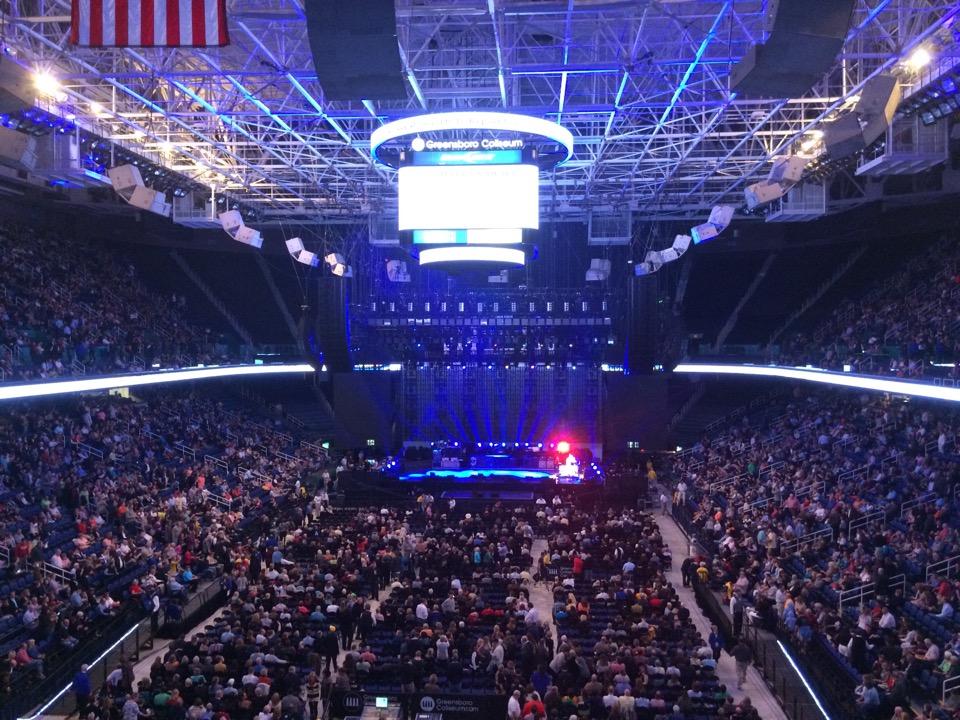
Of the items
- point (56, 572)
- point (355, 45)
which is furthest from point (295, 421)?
point (355, 45)

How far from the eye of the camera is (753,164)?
24.7 m

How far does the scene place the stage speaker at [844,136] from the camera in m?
14.0

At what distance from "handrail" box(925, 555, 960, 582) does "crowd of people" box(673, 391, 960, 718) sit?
0.03 metres

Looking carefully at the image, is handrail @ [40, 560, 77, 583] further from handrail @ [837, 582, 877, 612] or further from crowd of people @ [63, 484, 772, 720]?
handrail @ [837, 582, 877, 612]

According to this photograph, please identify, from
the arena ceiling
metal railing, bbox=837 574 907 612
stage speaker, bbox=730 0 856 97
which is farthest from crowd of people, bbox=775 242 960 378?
stage speaker, bbox=730 0 856 97

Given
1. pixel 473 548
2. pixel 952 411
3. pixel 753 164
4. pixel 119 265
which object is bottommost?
pixel 473 548

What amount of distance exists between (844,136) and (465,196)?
7503 mm

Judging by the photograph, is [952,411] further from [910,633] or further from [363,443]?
[363,443]

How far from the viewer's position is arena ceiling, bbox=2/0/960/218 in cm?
1420

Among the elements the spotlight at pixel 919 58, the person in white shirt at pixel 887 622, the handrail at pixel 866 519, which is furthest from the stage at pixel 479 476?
the spotlight at pixel 919 58

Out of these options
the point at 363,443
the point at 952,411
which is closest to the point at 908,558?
the point at 952,411

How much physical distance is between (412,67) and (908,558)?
12348 millimetres

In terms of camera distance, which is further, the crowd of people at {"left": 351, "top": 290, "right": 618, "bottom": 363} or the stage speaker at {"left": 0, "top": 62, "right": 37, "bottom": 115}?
the crowd of people at {"left": 351, "top": 290, "right": 618, "bottom": 363}

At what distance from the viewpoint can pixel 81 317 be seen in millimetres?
25422
